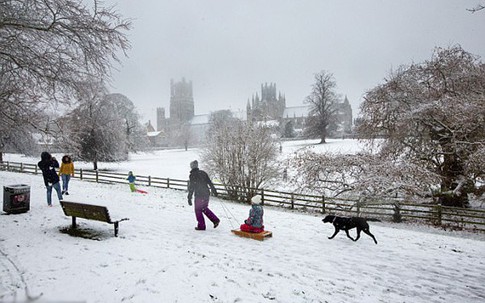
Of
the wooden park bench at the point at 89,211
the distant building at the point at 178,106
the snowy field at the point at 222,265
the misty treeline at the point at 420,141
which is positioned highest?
the distant building at the point at 178,106

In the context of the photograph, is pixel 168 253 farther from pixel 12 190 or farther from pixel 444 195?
pixel 444 195

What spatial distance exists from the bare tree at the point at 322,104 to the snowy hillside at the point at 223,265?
4140cm

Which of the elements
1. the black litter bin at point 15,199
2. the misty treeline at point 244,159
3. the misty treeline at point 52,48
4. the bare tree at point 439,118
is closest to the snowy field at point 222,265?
the black litter bin at point 15,199

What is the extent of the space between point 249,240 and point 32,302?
6.67 metres

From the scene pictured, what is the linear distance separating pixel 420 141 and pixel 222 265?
1548cm

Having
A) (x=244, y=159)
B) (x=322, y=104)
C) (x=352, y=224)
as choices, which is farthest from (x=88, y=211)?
(x=322, y=104)

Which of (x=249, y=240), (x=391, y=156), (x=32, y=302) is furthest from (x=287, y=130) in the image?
(x=32, y=302)

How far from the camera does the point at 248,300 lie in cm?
432

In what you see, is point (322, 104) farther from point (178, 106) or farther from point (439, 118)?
point (178, 106)

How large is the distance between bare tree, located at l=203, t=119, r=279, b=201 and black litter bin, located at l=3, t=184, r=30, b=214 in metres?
11.4

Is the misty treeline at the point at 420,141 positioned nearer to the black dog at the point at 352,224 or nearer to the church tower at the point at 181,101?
the black dog at the point at 352,224

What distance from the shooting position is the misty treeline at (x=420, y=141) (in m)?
14.5

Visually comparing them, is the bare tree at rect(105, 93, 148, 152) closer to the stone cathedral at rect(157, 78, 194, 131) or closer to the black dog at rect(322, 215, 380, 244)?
the black dog at rect(322, 215, 380, 244)

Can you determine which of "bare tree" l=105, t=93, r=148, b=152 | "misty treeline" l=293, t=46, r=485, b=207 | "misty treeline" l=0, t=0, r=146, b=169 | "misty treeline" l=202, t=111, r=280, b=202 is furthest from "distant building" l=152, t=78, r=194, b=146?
"misty treeline" l=0, t=0, r=146, b=169
